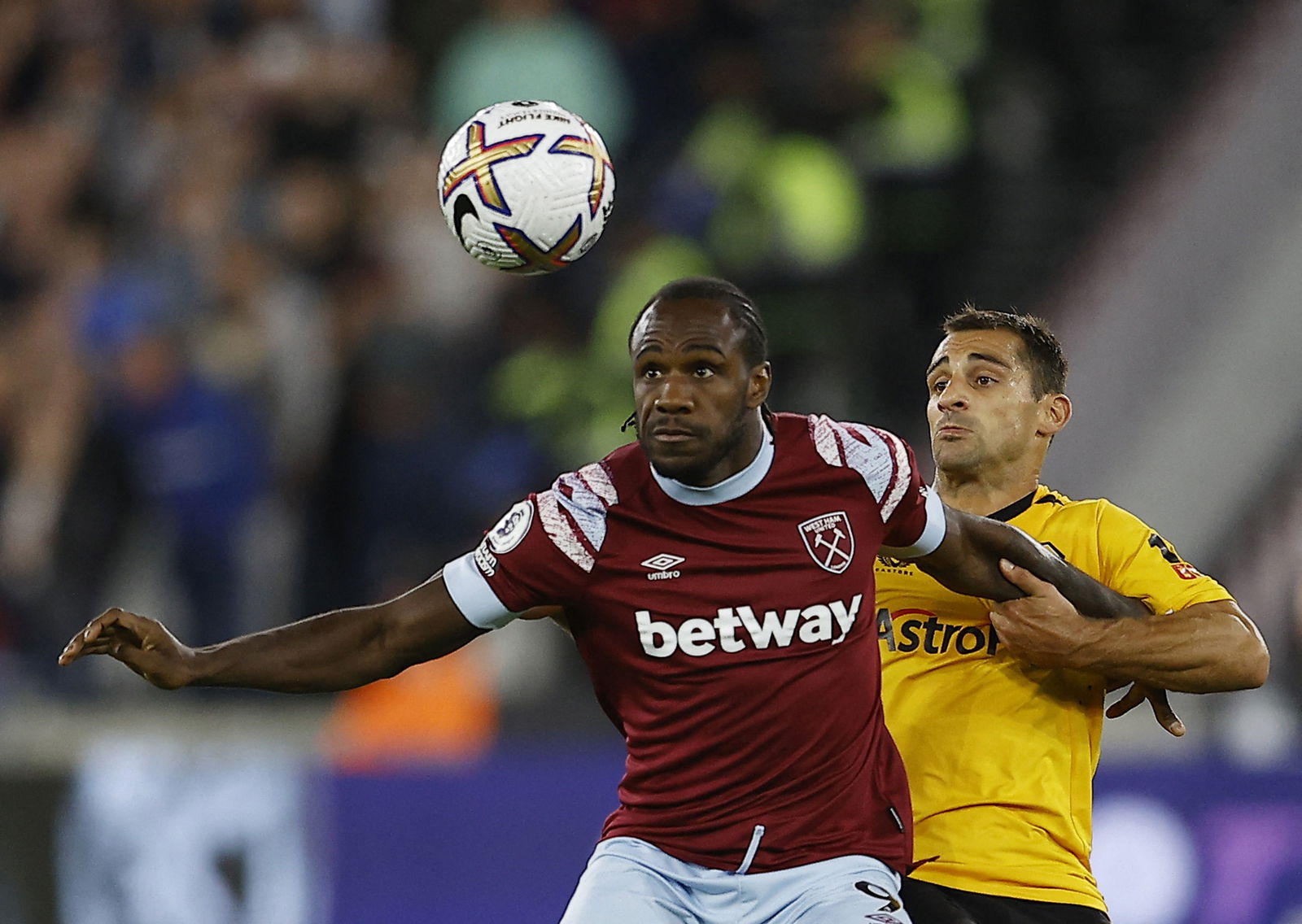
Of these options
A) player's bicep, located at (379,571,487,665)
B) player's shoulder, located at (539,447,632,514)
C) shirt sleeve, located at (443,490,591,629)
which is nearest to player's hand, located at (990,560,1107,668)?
player's shoulder, located at (539,447,632,514)

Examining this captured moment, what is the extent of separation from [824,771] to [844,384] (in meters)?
6.09

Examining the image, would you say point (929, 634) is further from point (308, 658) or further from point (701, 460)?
point (308, 658)

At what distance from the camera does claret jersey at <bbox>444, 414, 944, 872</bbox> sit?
15.1 feet

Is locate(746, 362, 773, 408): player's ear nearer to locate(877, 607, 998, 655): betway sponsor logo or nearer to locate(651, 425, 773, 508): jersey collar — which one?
locate(651, 425, 773, 508): jersey collar

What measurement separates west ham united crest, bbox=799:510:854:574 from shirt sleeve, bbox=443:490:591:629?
0.49 meters

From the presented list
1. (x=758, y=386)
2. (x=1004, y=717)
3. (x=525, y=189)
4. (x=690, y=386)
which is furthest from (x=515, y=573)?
(x=1004, y=717)

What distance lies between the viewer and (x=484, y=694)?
10.0m

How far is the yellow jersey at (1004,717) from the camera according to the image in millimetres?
5000

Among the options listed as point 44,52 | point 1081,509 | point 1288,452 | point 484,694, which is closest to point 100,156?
point 44,52

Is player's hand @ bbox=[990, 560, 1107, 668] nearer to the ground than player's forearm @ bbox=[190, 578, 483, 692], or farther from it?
nearer to the ground

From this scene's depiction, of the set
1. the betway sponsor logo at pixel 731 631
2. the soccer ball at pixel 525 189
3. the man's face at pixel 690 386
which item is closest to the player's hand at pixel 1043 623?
the betway sponsor logo at pixel 731 631

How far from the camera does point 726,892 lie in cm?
462

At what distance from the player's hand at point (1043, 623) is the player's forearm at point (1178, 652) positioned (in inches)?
1.1

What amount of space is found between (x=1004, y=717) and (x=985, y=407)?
761 mm
